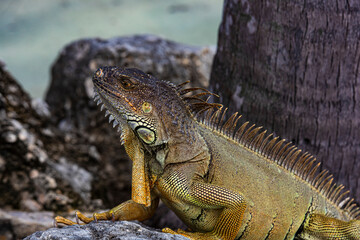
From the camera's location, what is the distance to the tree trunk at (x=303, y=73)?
357cm

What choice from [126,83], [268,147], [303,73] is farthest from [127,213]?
[303,73]

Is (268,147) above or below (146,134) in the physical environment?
below

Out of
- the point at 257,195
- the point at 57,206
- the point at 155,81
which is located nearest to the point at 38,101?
the point at 57,206

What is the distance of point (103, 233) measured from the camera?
278cm

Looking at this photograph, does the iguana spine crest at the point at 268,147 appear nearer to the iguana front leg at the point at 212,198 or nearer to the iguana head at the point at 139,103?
the iguana head at the point at 139,103

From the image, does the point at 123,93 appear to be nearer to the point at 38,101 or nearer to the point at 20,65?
the point at 38,101

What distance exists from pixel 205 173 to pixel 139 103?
71 centimetres

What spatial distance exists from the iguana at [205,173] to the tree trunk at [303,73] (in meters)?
0.29

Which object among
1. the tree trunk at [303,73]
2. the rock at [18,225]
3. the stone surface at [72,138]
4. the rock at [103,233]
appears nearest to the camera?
the rock at [103,233]

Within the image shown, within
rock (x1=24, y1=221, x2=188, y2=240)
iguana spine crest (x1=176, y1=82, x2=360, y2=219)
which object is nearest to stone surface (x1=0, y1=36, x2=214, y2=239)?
iguana spine crest (x1=176, y1=82, x2=360, y2=219)

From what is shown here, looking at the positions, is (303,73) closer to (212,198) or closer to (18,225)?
(212,198)

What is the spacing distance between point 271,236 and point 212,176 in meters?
0.67

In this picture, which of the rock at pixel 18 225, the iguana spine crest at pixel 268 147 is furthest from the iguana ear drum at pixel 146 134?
the rock at pixel 18 225

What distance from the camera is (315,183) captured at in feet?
12.2
